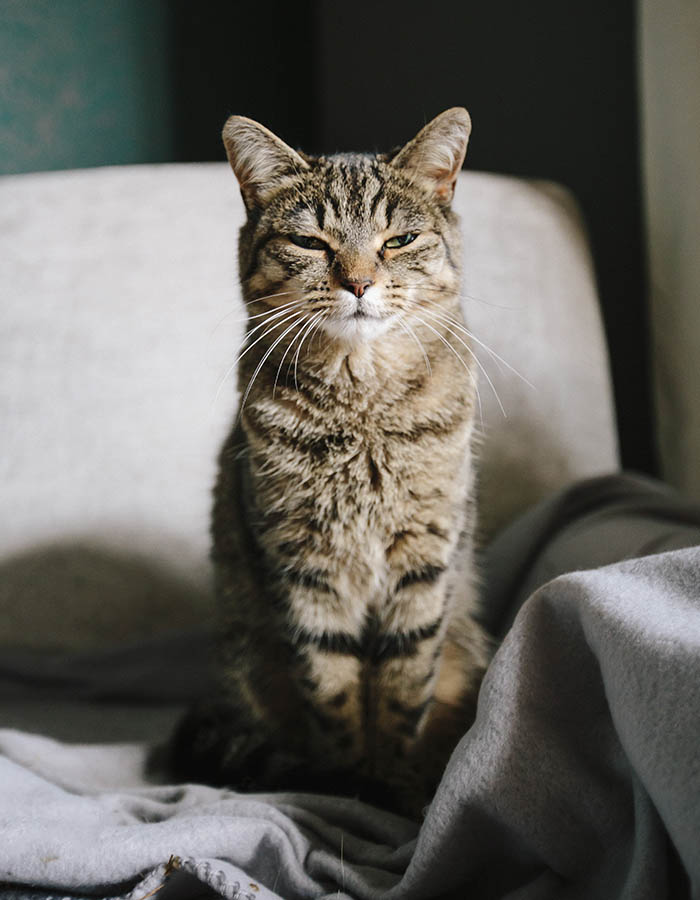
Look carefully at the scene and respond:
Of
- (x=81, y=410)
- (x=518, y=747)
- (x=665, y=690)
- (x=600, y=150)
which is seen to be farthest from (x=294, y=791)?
(x=600, y=150)

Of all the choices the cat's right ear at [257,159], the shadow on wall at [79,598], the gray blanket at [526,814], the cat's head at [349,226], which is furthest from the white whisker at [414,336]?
the shadow on wall at [79,598]

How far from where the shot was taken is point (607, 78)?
1684 millimetres

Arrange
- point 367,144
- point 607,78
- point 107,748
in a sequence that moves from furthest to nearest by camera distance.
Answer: point 367,144 → point 607,78 → point 107,748

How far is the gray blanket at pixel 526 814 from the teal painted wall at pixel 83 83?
1749 millimetres

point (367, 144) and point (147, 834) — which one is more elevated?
point (367, 144)

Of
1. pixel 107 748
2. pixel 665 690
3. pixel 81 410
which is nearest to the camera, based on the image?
pixel 665 690

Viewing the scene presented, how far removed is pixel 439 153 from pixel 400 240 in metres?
0.12

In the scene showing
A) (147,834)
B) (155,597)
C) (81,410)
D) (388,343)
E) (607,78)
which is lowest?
(155,597)

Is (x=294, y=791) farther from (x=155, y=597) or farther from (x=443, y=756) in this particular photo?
(x=155, y=597)

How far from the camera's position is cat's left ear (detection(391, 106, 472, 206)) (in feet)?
2.88

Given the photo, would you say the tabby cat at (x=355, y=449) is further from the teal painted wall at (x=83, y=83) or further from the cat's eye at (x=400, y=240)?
the teal painted wall at (x=83, y=83)

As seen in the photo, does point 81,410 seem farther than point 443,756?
Yes

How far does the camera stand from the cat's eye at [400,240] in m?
0.92

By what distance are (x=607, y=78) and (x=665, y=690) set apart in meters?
1.55
